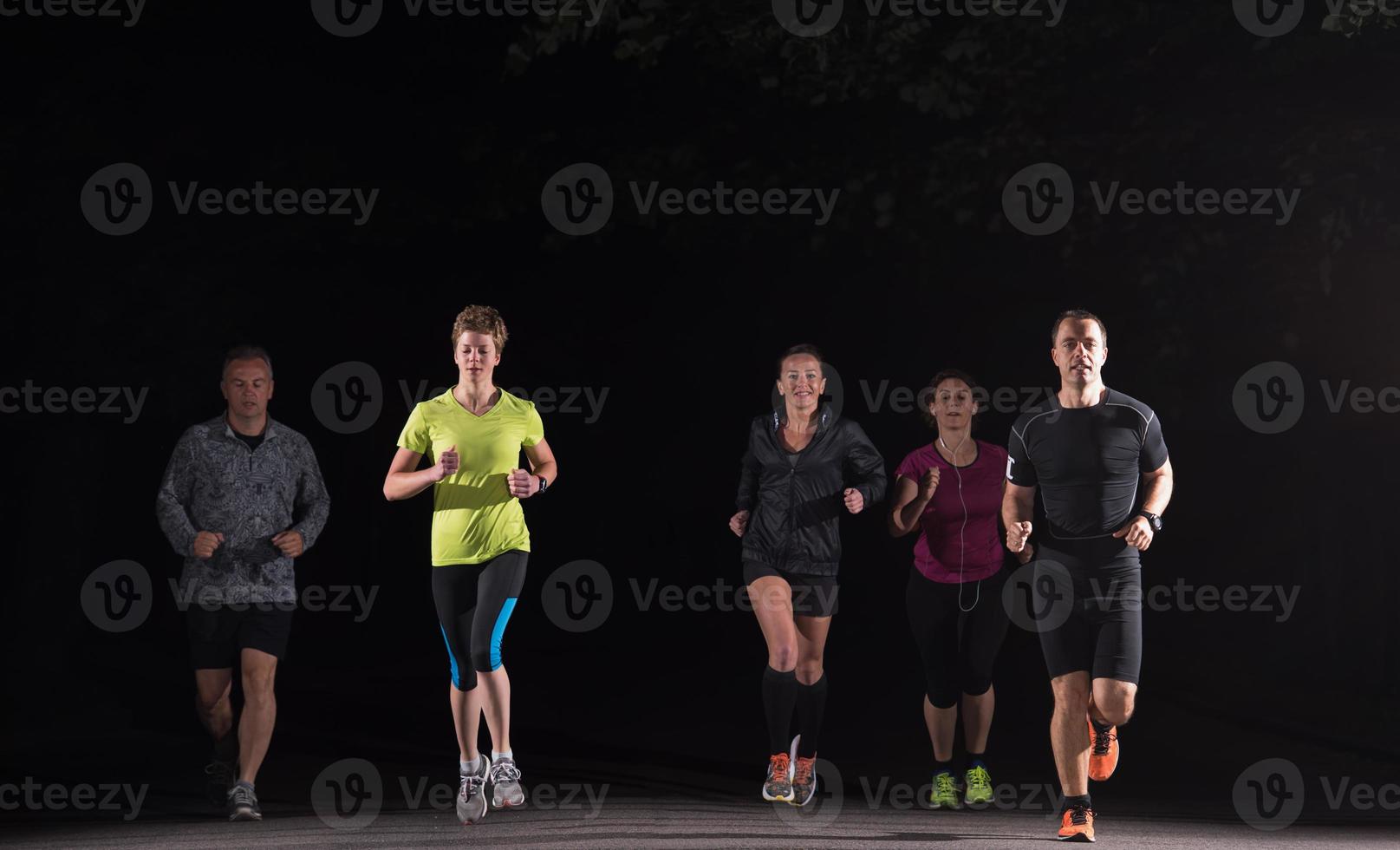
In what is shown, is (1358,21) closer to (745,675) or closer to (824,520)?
(824,520)

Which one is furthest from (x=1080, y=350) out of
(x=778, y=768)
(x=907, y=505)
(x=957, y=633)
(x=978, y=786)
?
(x=778, y=768)

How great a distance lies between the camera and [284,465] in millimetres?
9836

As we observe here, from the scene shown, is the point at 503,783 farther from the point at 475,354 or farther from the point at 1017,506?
the point at 1017,506

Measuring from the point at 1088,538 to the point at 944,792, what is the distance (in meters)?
2.09

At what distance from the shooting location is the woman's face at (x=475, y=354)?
9383mm

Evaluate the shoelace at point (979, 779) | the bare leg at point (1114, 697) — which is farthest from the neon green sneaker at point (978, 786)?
the bare leg at point (1114, 697)

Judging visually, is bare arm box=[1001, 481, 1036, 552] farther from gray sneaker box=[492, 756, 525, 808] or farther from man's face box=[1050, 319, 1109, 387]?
gray sneaker box=[492, 756, 525, 808]

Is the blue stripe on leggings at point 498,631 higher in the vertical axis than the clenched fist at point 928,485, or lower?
lower

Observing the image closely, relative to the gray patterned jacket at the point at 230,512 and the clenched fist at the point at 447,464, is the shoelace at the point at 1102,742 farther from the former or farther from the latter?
the gray patterned jacket at the point at 230,512

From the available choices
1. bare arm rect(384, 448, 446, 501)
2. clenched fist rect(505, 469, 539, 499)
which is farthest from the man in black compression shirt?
bare arm rect(384, 448, 446, 501)

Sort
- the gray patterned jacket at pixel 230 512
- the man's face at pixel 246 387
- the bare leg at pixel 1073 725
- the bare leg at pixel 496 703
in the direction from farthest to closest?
the man's face at pixel 246 387
the gray patterned jacket at pixel 230 512
the bare leg at pixel 496 703
the bare leg at pixel 1073 725

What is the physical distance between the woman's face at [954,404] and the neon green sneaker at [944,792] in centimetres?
190

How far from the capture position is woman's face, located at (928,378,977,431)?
33.9 ft

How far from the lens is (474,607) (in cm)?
935
